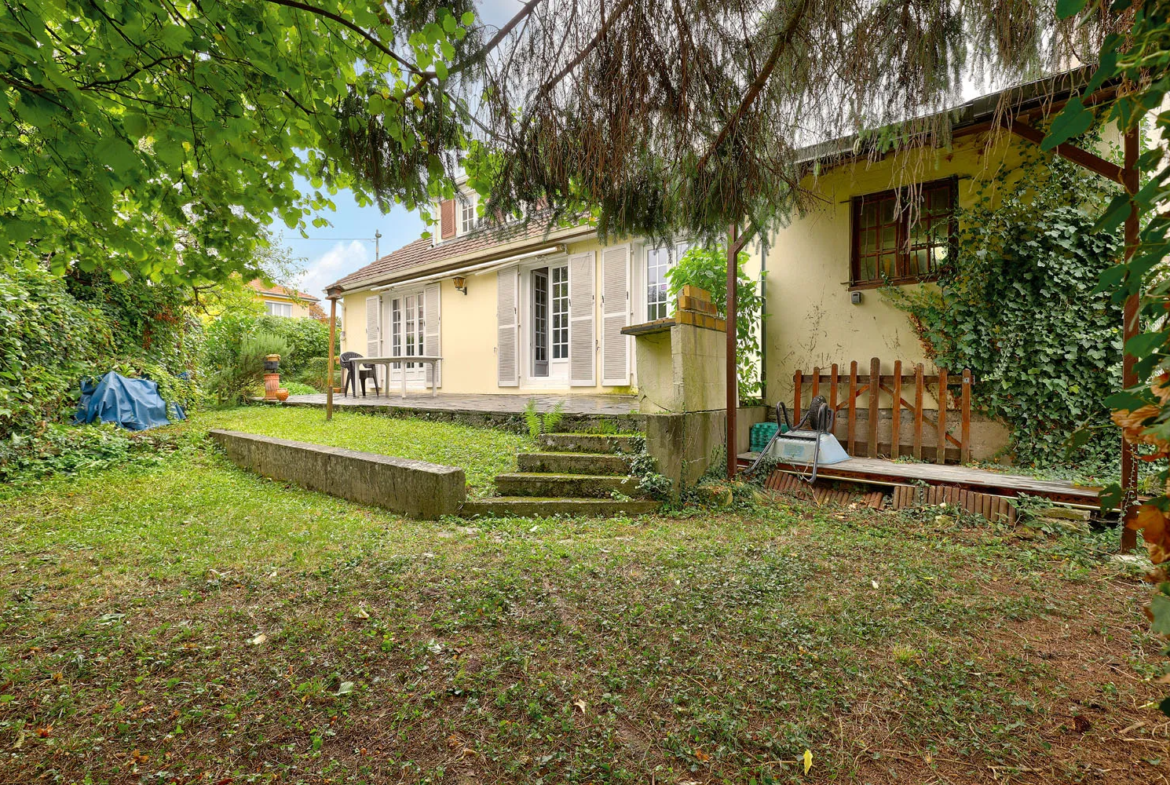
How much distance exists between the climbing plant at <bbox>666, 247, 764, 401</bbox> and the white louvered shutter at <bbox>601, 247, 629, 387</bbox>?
165 cm

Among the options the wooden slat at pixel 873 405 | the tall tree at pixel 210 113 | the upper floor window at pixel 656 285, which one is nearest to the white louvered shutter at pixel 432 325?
the upper floor window at pixel 656 285

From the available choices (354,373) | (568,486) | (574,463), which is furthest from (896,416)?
(354,373)

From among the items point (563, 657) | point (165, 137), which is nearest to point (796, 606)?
point (563, 657)

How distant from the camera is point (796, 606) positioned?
281cm

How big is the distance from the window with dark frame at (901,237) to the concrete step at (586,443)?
3376 millimetres

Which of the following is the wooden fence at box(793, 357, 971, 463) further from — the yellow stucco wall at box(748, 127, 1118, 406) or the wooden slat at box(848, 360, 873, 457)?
the yellow stucco wall at box(748, 127, 1118, 406)

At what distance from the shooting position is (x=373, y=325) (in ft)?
42.3

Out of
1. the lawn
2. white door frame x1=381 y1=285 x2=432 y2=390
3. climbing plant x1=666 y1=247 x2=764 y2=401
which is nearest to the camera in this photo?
the lawn

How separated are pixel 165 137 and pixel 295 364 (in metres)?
16.1

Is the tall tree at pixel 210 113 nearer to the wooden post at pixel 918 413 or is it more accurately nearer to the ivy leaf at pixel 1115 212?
the ivy leaf at pixel 1115 212

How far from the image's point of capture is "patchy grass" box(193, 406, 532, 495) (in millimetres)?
5500

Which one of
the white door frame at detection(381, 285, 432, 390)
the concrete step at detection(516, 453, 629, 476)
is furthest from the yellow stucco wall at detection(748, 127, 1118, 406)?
the white door frame at detection(381, 285, 432, 390)

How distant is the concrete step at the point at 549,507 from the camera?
4.50m

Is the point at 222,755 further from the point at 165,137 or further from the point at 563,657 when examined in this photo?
the point at 165,137
